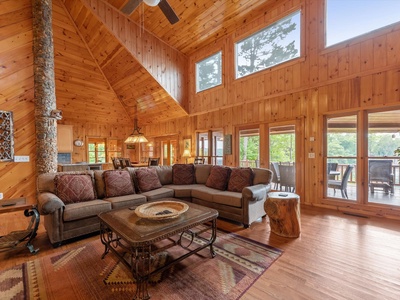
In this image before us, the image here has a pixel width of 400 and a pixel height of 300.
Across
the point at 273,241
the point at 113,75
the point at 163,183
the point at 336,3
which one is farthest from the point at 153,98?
the point at 273,241

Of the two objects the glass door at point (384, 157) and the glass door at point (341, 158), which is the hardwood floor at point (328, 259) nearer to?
the glass door at point (384, 157)

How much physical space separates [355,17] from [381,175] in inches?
121

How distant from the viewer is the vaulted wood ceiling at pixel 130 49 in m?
4.63

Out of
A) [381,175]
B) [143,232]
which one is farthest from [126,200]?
[381,175]

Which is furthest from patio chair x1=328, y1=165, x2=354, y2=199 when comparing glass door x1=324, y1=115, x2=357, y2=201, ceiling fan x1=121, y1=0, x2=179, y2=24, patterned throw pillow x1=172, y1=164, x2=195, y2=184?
ceiling fan x1=121, y1=0, x2=179, y2=24

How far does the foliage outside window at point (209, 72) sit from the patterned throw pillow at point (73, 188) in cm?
465

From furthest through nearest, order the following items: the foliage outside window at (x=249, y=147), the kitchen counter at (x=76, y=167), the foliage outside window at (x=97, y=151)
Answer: the foliage outside window at (x=97, y=151) < the kitchen counter at (x=76, y=167) < the foliage outside window at (x=249, y=147)

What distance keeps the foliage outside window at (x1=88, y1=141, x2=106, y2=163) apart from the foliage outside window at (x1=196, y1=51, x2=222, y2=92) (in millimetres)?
5052

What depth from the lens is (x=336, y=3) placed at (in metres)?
3.88

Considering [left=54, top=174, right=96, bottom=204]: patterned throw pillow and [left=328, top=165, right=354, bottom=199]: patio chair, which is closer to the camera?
[left=54, top=174, right=96, bottom=204]: patterned throw pillow

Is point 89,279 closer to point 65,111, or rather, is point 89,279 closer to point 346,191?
point 346,191

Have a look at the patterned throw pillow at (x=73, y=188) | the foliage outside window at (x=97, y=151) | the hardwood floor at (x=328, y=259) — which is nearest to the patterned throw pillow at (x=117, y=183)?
the patterned throw pillow at (x=73, y=188)

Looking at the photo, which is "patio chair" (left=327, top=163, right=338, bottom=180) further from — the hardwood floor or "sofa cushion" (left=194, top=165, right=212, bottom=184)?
"sofa cushion" (left=194, top=165, right=212, bottom=184)

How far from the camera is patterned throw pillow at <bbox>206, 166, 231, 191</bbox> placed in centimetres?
372
